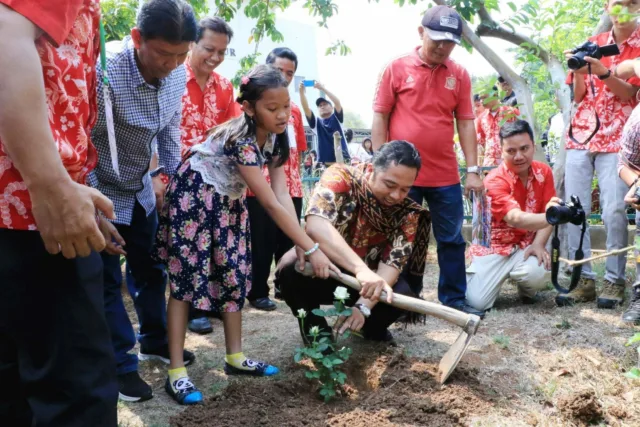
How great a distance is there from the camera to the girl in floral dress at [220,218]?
2508 millimetres

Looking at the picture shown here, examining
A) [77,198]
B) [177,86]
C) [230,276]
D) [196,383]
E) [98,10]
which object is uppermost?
[98,10]

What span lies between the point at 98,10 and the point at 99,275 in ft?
2.18

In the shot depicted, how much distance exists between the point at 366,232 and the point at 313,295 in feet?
1.44

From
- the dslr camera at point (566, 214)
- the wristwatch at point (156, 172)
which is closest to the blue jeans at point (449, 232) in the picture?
the dslr camera at point (566, 214)

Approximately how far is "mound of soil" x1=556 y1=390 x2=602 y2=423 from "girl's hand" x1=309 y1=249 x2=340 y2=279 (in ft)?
3.75

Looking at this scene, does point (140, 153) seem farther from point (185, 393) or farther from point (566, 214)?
point (566, 214)

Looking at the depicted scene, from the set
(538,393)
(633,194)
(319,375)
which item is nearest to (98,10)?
(319,375)

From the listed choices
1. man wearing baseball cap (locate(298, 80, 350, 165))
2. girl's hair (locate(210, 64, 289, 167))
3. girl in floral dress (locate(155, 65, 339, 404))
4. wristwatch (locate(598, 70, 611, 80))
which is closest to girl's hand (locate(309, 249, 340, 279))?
girl in floral dress (locate(155, 65, 339, 404))

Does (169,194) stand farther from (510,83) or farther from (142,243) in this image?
(510,83)

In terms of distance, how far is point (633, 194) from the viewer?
2.81 meters

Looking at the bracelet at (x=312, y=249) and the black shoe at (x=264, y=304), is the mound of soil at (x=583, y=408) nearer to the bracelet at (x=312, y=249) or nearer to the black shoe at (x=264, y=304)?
the bracelet at (x=312, y=249)

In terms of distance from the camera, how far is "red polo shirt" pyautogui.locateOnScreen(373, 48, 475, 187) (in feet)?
11.8

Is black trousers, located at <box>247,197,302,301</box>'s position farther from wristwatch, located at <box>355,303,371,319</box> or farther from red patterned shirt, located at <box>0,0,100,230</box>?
red patterned shirt, located at <box>0,0,100,230</box>

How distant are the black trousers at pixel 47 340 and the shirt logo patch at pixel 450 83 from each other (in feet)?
9.33
